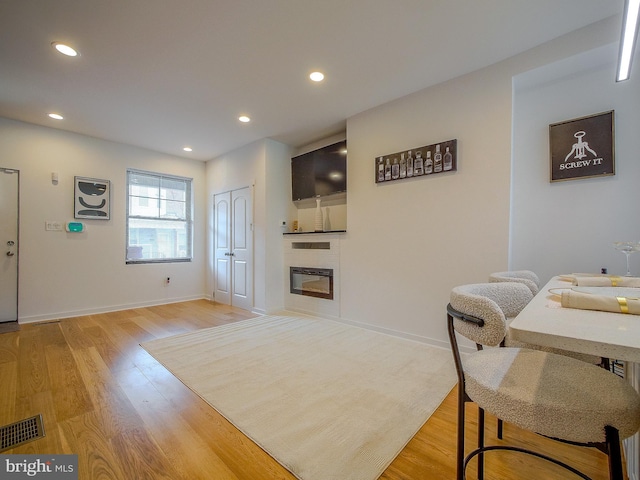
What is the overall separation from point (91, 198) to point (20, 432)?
3.61m

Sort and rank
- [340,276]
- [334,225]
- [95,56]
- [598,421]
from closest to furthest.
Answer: [598,421], [95,56], [340,276], [334,225]

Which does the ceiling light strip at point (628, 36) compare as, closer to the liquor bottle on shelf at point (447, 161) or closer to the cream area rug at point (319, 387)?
the liquor bottle on shelf at point (447, 161)

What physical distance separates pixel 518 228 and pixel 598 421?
2.25m

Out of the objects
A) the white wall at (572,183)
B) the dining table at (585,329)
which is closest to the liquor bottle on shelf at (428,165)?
the white wall at (572,183)

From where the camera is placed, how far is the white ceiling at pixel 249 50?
1.90 m

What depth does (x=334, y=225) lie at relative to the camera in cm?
416

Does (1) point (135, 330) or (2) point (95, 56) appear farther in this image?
(1) point (135, 330)

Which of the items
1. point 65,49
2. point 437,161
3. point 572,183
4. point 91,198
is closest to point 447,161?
point 437,161

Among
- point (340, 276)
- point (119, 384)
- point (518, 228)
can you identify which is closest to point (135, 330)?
point (119, 384)

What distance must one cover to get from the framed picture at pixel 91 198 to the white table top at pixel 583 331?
529 centimetres

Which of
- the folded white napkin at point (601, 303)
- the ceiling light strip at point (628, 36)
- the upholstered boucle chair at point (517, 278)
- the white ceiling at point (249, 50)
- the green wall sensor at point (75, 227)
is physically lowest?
the upholstered boucle chair at point (517, 278)

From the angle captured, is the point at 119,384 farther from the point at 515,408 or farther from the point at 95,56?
the point at 95,56

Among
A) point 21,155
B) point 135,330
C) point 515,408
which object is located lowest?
point 135,330
